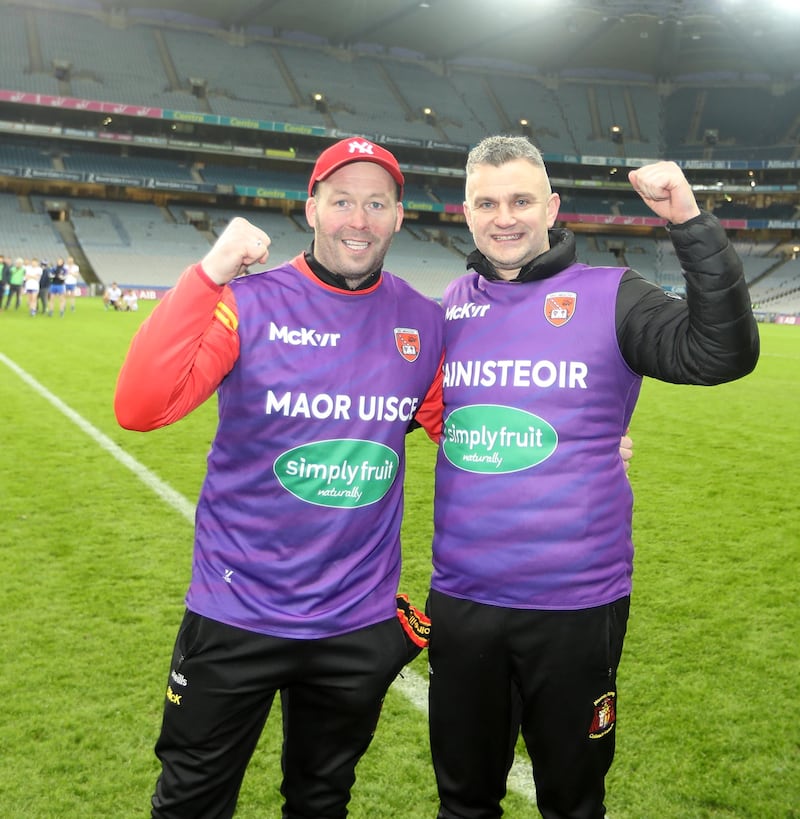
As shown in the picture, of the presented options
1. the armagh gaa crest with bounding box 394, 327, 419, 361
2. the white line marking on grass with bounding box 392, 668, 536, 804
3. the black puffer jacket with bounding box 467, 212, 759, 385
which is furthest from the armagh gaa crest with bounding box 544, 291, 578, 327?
the white line marking on grass with bounding box 392, 668, 536, 804

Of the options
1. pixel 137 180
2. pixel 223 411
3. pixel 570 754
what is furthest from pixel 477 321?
pixel 137 180

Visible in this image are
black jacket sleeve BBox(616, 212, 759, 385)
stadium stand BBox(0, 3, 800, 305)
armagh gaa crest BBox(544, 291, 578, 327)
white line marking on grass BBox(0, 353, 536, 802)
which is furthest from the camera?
stadium stand BBox(0, 3, 800, 305)

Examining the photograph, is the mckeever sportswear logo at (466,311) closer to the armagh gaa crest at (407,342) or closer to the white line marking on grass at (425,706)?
the armagh gaa crest at (407,342)

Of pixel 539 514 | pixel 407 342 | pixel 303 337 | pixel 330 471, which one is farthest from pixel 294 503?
pixel 539 514

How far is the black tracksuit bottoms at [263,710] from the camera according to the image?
7.40 ft

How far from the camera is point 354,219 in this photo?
2438 mm

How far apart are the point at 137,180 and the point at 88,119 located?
17.0 feet

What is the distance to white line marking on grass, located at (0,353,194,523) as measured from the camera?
6.54m

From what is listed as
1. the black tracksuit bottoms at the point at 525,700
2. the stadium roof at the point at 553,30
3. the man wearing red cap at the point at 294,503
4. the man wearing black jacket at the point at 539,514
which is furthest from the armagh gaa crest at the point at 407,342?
the stadium roof at the point at 553,30

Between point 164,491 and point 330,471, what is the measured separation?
4936 millimetres

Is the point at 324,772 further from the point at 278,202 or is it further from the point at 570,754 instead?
the point at 278,202

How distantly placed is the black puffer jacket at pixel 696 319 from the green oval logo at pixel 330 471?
0.86 m

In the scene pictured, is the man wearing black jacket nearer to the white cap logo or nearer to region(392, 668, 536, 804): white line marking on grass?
the white cap logo

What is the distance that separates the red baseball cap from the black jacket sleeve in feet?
2.81
